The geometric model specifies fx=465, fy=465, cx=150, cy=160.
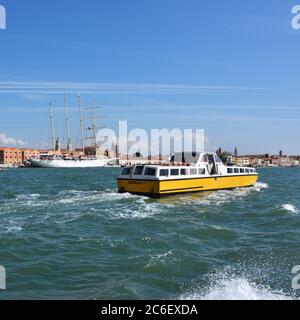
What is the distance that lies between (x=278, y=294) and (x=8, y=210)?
19178 millimetres

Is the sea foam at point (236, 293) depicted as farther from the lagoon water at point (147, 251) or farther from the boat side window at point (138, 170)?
the boat side window at point (138, 170)

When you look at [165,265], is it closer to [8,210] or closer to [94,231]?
[94,231]

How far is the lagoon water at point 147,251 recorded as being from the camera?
40.4 feet

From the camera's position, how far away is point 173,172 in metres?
36.1

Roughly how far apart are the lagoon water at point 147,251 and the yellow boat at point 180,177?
16.7 ft

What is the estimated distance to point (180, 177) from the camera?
36.2m

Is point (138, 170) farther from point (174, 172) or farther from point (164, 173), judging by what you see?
point (174, 172)

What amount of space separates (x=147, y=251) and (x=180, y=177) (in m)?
19.8

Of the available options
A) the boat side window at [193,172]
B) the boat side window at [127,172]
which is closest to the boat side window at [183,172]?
the boat side window at [193,172]

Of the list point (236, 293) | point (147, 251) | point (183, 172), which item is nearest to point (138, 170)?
point (183, 172)

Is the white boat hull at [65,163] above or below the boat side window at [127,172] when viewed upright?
below

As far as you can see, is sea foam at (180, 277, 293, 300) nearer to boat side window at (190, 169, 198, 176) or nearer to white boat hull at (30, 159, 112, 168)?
boat side window at (190, 169, 198, 176)
